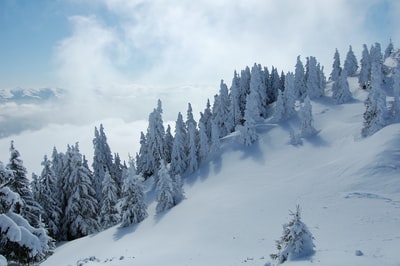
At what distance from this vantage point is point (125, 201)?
41.6 metres

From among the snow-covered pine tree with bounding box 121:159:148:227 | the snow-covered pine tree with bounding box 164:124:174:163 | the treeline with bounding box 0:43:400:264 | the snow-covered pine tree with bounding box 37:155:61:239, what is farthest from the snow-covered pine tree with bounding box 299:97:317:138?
the snow-covered pine tree with bounding box 37:155:61:239

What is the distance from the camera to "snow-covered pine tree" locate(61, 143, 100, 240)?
45756 mm

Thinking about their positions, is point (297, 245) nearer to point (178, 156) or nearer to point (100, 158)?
point (178, 156)

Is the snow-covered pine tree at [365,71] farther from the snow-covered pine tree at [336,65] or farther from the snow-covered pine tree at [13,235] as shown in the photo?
the snow-covered pine tree at [13,235]

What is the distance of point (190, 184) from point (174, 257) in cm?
3413

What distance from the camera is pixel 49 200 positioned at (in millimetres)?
44625

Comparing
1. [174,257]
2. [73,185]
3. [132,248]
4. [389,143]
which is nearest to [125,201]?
[73,185]

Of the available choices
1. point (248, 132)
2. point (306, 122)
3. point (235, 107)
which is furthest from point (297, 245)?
point (235, 107)

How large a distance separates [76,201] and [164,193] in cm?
1252

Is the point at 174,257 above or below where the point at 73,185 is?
below

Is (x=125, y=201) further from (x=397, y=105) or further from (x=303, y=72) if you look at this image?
(x=303, y=72)

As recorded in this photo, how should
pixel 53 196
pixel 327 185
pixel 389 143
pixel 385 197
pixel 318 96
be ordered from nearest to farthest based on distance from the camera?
pixel 385 197 → pixel 327 185 → pixel 389 143 → pixel 53 196 → pixel 318 96

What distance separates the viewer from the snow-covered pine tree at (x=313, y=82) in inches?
3039

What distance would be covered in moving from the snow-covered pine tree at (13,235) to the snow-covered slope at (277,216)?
406 inches
